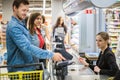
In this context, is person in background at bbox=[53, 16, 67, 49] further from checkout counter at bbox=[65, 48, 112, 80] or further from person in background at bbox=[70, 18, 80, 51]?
checkout counter at bbox=[65, 48, 112, 80]

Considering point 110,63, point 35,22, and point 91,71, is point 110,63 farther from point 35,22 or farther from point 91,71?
point 35,22

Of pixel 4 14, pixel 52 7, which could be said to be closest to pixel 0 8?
pixel 4 14

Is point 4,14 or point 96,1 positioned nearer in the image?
point 96,1

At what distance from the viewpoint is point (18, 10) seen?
2.75m

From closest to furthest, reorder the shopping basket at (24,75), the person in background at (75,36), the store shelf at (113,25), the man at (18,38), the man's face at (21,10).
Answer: the shopping basket at (24,75), the man at (18,38), the man's face at (21,10), the person in background at (75,36), the store shelf at (113,25)

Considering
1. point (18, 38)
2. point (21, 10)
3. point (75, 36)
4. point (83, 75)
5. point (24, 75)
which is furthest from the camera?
point (75, 36)

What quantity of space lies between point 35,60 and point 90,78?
94 cm

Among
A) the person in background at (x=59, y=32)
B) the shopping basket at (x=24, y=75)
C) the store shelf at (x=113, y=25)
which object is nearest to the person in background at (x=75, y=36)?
the person in background at (x=59, y=32)

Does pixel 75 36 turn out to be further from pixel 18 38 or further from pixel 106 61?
pixel 18 38

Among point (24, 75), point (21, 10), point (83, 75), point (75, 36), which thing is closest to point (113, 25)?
point (75, 36)

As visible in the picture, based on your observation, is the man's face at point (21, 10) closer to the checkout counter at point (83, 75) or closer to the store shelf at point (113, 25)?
the checkout counter at point (83, 75)

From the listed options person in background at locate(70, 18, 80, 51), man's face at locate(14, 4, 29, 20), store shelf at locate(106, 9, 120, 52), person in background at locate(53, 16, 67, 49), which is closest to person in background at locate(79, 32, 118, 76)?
man's face at locate(14, 4, 29, 20)

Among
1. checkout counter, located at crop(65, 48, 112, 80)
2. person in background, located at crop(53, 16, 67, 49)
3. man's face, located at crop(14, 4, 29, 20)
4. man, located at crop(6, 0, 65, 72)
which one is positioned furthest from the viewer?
person in background, located at crop(53, 16, 67, 49)

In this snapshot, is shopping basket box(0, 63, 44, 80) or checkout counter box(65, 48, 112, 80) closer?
shopping basket box(0, 63, 44, 80)
